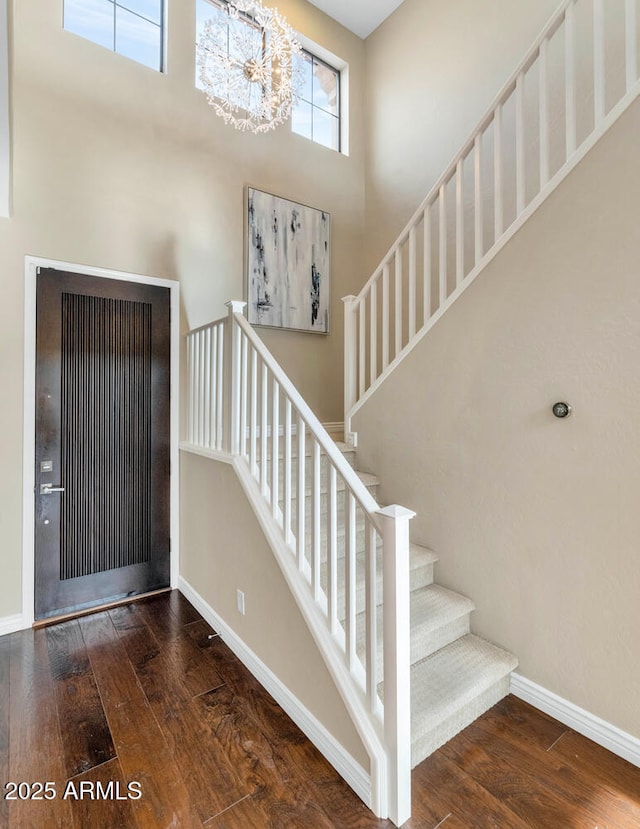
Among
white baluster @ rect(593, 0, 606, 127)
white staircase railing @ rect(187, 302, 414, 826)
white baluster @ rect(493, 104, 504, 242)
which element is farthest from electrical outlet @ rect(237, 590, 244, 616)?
white baluster @ rect(593, 0, 606, 127)

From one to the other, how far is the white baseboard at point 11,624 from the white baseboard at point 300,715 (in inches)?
46.5

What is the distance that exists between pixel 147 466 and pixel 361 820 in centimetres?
254

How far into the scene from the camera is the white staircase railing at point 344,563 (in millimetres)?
1485

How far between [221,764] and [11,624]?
1.86 m

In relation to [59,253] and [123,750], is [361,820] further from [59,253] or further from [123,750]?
[59,253]

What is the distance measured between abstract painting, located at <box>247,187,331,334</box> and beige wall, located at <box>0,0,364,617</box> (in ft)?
0.42

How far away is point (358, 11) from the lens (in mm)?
4316

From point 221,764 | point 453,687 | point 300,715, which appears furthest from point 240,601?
point 453,687

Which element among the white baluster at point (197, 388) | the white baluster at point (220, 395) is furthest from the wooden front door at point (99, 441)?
the white baluster at point (220, 395)

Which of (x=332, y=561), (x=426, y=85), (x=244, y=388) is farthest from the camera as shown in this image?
(x=426, y=85)

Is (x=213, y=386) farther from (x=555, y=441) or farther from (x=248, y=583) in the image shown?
(x=555, y=441)

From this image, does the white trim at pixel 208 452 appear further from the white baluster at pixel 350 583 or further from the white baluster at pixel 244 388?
the white baluster at pixel 350 583

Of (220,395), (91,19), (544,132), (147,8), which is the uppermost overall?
(147,8)

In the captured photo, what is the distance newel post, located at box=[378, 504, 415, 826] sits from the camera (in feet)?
4.82
